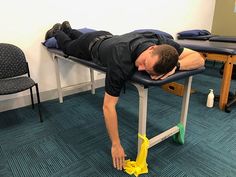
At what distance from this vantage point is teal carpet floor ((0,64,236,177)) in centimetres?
139

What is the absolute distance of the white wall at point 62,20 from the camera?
2066 millimetres

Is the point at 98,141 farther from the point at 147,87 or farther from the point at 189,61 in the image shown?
the point at 189,61

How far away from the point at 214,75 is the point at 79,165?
294cm

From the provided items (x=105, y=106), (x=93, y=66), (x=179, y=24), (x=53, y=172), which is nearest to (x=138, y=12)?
(x=179, y=24)

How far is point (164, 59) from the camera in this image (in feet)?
3.49

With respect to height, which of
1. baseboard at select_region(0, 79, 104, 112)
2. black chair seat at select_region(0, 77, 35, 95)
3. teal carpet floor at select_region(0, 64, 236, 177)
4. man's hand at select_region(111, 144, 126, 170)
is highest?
black chair seat at select_region(0, 77, 35, 95)

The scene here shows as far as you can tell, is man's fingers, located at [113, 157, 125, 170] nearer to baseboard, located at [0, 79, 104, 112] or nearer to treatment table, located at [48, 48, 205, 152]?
treatment table, located at [48, 48, 205, 152]

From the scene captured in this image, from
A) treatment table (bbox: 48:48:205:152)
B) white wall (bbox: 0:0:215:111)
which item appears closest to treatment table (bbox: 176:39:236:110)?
treatment table (bbox: 48:48:205:152)

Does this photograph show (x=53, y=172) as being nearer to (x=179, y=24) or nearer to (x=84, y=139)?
(x=84, y=139)

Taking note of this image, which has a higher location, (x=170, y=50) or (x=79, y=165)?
(x=170, y=50)

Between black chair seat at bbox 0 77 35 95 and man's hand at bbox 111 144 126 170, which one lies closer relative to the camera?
man's hand at bbox 111 144 126 170

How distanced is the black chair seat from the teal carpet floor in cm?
41

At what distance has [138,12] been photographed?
3.00 meters

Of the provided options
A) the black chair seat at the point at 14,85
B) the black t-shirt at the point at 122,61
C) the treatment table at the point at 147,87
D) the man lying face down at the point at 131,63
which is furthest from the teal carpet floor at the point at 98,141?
the black t-shirt at the point at 122,61
